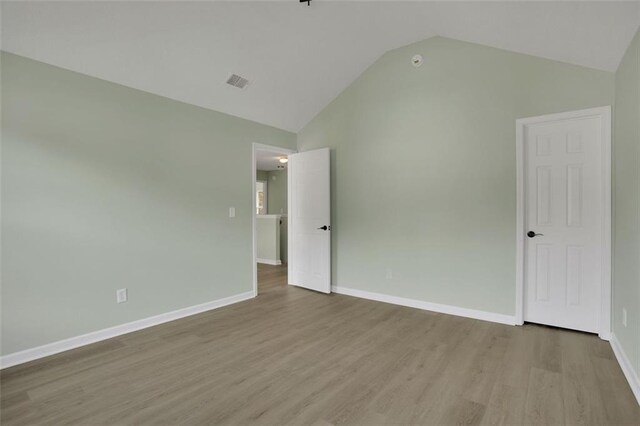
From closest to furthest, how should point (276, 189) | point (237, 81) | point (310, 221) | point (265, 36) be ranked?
point (265, 36), point (237, 81), point (310, 221), point (276, 189)

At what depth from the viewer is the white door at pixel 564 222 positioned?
297 cm

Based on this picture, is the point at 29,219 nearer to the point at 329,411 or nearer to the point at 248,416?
the point at 248,416

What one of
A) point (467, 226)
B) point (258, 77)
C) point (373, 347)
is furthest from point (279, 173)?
point (373, 347)

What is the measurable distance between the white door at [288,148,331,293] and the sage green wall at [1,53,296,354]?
1.07 m

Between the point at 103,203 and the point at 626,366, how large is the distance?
171 inches

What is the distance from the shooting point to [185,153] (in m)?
3.64

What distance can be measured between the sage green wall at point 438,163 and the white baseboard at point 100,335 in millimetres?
1828

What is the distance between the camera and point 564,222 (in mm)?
3105

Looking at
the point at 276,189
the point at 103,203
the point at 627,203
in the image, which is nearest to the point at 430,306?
the point at 627,203

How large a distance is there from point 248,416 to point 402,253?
2.67 m

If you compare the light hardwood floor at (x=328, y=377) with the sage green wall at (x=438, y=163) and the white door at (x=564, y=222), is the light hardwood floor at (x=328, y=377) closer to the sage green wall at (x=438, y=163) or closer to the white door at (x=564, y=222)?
the white door at (x=564, y=222)

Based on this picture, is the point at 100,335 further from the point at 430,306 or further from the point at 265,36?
the point at 430,306

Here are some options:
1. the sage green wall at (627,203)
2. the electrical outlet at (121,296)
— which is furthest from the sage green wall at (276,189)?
the sage green wall at (627,203)

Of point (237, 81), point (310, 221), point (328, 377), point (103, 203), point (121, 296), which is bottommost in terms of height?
point (328, 377)
